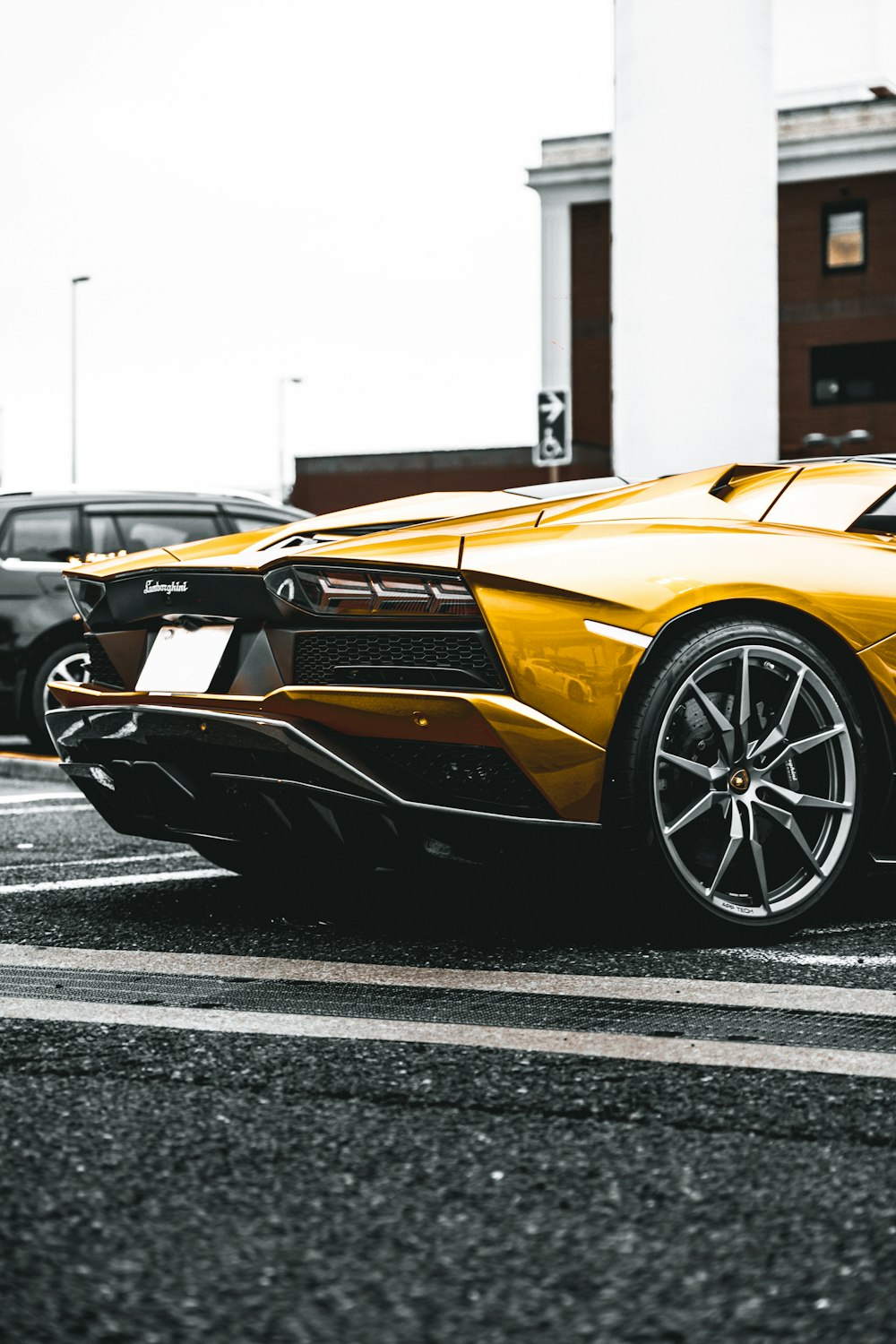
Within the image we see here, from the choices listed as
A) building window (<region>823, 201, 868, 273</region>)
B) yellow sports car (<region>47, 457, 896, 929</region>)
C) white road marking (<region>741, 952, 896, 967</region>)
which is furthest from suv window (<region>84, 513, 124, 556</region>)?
building window (<region>823, 201, 868, 273</region>)

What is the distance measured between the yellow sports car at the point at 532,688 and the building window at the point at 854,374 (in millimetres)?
35968

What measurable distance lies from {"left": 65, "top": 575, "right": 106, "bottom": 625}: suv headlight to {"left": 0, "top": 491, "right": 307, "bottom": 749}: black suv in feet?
14.9

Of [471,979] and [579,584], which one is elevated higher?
[579,584]

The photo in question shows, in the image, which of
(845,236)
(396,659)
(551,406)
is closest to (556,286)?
(845,236)

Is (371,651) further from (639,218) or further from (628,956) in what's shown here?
(639,218)

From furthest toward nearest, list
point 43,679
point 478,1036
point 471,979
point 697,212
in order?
1. point 697,212
2. point 43,679
3. point 471,979
4. point 478,1036

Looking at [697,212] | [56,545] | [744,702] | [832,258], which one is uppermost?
[832,258]

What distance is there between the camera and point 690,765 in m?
3.94

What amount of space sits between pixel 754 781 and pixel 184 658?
4.50 feet

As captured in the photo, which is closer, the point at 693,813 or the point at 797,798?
the point at 693,813

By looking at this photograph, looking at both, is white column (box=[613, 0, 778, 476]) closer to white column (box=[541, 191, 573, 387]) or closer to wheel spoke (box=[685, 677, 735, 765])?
wheel spoke (box=[685, 677, 735, 765])

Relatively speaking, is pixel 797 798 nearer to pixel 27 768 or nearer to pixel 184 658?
pixel 184 658

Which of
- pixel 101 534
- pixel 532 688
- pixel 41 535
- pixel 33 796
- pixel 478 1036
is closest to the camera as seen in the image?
pixel 478 1036

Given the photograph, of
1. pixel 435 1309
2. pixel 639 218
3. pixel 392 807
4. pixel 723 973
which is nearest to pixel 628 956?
pixel 723 973
